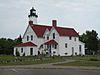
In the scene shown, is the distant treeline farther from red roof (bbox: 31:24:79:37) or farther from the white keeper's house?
red roof (bbox: 31:24:79:37)

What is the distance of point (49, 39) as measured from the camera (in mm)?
78875

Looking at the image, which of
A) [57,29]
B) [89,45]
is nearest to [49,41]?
[57,29]

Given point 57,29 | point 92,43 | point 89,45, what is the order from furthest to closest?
point 89,45, point 92,43, point 57,29

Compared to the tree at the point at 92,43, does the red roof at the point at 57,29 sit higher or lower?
higher

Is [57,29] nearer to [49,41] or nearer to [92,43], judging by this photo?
[49,41]

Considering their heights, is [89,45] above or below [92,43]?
below

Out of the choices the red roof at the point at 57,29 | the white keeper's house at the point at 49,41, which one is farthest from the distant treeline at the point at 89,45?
the red roof at the point at 57,29

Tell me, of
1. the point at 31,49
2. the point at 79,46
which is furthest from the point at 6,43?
the point at 79,46

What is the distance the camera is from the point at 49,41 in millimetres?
76750

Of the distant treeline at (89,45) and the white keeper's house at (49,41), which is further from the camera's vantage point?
the distant treeline at (89,45)

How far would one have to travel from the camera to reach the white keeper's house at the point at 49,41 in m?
76.2

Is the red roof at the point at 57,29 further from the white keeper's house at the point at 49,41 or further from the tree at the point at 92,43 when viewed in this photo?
the tree at the point at 92,43

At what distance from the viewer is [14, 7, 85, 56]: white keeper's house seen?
76.2 metres

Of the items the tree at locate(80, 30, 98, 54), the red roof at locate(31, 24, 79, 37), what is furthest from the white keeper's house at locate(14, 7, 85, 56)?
the tree at locate(80, 30, 98, 54)
